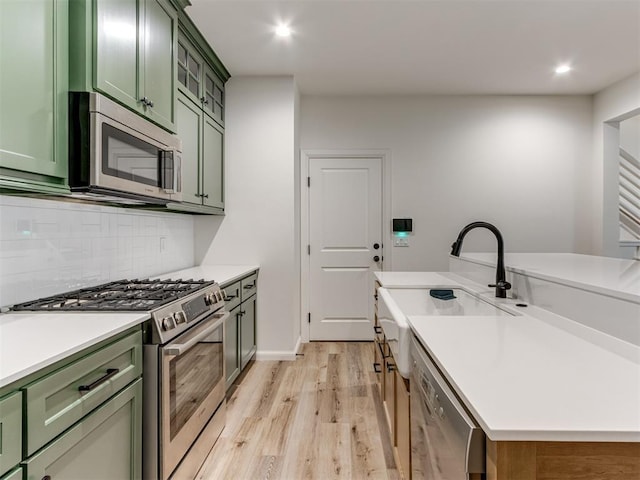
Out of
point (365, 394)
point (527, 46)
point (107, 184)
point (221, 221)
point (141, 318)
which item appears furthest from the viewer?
point (221, 221)

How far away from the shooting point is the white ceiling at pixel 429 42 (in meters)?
2.60

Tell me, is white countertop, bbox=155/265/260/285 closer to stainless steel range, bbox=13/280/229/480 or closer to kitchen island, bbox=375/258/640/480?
stainless steel range, bbox=13/280/229/480

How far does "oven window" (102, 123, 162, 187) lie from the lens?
1638 millimetres

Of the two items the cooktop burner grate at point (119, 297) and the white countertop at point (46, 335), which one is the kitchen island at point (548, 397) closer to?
the white countertop at point (46, 335)

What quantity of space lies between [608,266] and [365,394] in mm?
1826

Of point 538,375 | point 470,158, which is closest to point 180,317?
point 538,375

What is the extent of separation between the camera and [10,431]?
36.1 inches

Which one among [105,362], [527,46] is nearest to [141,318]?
[105,362]

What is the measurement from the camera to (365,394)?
2.93 metres

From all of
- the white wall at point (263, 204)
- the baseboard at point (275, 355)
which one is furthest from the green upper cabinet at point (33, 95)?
the baseboard at point (275, 355)

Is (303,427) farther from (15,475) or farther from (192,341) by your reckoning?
(15,475)

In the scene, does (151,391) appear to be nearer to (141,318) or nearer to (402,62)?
(141,318)

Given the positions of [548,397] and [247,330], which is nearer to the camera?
[548,397]

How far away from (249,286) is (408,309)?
169cm
